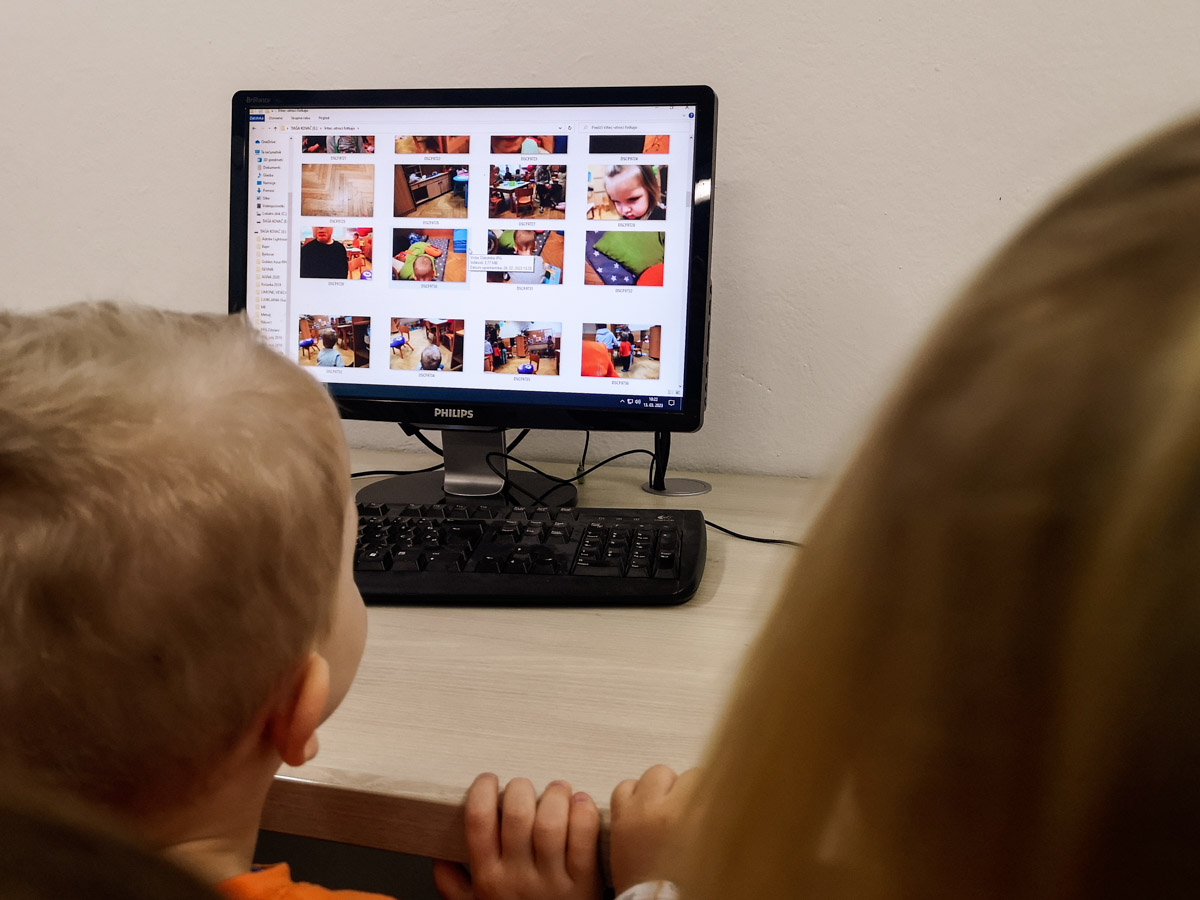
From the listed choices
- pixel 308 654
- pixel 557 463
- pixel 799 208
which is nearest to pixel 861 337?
pixel 799 208

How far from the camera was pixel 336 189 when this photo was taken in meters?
1.04

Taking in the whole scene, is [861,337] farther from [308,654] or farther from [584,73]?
[308,654]

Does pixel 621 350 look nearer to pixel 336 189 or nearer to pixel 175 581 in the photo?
pixel 336 189

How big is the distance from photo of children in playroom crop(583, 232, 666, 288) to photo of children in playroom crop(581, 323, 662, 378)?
5 centimetres

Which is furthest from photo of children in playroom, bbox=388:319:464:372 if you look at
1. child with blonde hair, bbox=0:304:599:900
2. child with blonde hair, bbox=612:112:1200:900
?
child with blonde hair, bbox=612:112:1200:900

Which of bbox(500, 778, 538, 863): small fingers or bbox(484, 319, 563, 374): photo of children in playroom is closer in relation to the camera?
bbox(500, 778, 538, 863): small fingers

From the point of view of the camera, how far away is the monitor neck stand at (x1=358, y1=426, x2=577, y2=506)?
1.05m

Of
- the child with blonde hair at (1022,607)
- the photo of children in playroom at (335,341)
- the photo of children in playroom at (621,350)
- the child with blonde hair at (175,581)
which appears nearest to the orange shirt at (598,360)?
the photo of children in playroom at (621,350)

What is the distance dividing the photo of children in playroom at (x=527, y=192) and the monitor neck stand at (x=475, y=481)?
0.26m

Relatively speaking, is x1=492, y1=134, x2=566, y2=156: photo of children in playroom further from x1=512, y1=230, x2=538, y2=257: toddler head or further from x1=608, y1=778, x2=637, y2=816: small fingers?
x1=608, y1=778, x2=637, y2=816: small fingers

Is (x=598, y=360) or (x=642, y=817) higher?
(x=598, y=360)

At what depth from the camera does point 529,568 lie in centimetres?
77

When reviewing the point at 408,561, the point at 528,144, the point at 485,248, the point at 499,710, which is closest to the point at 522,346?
the point at 485,248

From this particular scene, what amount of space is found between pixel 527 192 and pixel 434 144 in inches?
4.8
